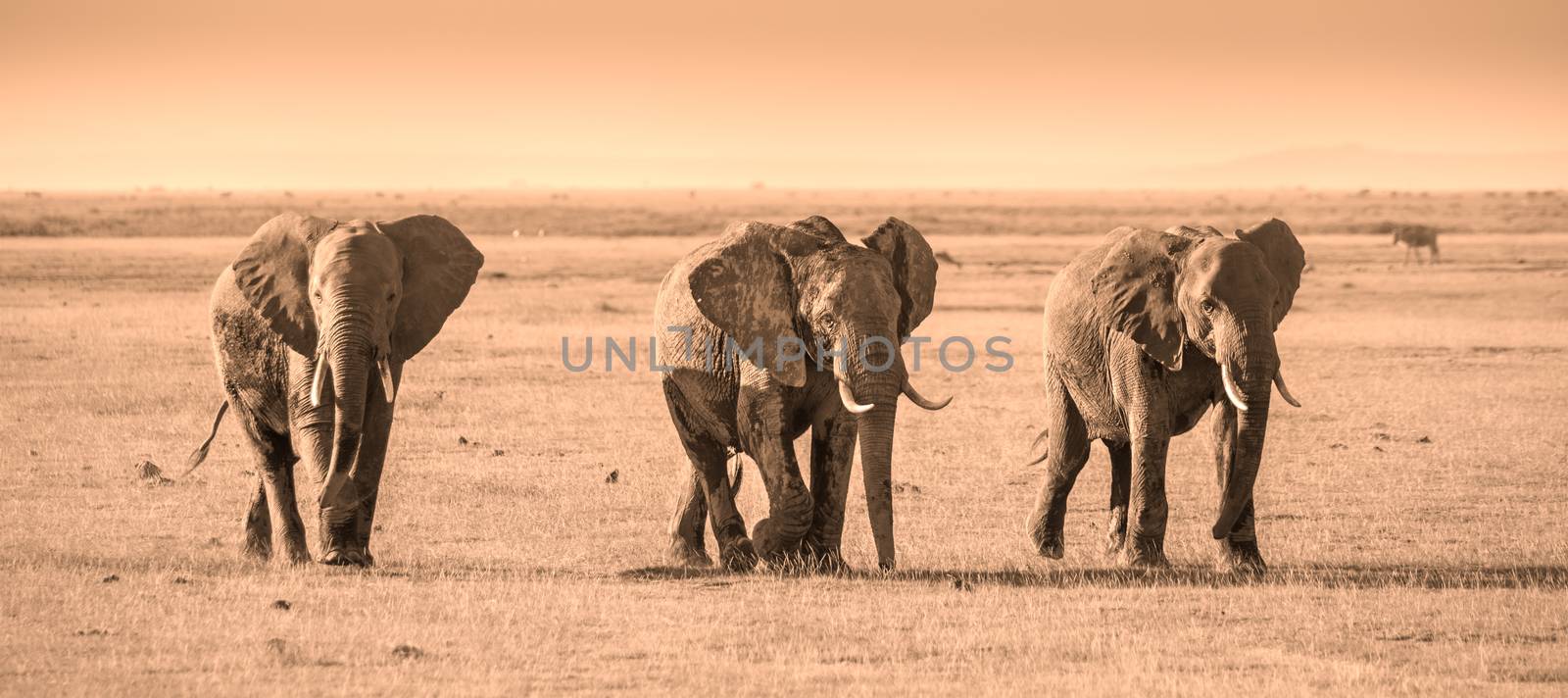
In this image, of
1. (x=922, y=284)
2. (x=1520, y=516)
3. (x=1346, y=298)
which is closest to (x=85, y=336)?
(x=922, y=284)

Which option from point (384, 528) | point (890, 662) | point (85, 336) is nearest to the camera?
point (890, 662)

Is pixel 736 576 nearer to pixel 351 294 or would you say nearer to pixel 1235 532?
pixel 351 294

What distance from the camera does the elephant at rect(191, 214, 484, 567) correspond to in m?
12.9

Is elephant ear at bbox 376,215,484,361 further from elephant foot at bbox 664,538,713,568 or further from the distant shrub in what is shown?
the distant shrub

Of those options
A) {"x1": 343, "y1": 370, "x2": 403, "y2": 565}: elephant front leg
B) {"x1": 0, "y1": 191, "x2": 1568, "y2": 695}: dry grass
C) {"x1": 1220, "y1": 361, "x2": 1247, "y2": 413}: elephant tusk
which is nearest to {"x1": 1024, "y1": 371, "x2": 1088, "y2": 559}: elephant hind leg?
{"x1": 0, "y1": 191, "x2": 1568, "y2": 695}: dry grass

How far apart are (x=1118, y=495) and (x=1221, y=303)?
2346mm

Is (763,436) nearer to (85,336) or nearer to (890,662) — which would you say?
(890,662)

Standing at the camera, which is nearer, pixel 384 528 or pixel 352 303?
pixel 352 303

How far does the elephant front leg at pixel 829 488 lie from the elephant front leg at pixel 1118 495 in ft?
7.89

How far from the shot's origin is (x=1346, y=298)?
4034 centimetres

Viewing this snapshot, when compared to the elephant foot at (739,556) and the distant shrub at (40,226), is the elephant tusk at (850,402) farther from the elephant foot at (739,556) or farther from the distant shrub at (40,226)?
the distant shrub at (40,226)

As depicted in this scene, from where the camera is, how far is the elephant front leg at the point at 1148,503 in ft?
43.6

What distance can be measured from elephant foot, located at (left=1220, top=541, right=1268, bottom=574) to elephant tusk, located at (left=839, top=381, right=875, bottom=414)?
9.50 feet

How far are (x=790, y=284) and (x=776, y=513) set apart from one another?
5.07 feet
